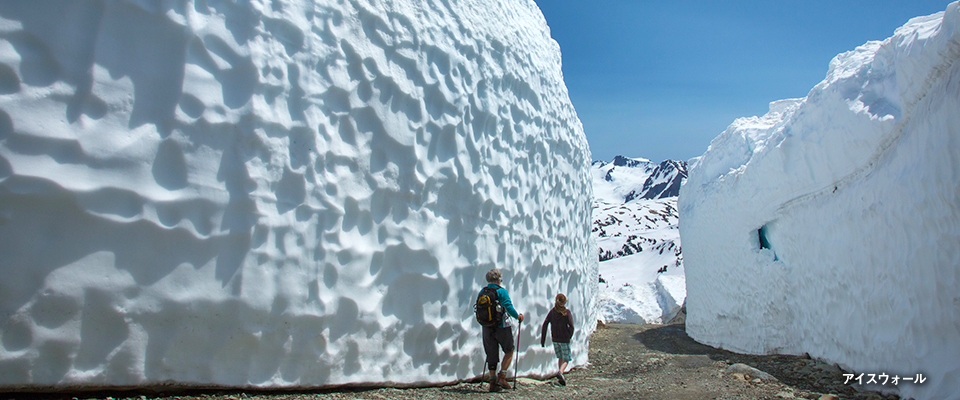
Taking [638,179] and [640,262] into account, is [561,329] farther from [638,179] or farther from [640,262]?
[638,179]

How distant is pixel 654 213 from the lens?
6638cm

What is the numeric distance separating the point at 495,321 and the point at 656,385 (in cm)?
225

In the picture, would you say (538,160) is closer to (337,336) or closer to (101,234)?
(337,336)

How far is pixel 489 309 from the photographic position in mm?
4387

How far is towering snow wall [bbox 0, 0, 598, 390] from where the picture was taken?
8.23 ft

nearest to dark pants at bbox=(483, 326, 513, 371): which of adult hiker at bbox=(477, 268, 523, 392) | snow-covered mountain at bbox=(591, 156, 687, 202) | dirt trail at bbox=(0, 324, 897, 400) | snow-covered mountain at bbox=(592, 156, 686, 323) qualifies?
adult hiker at bbox=(477, 268, 523, 392)

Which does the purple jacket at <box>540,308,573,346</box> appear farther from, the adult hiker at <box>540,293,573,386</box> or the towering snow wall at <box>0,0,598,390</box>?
the towering snow wall at <box>0,0,598,390</box>

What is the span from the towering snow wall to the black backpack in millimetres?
372

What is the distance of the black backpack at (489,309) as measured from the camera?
4387mm

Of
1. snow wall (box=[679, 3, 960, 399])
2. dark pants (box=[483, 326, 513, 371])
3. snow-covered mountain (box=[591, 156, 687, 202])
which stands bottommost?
dark pants (box=[483, 326, 513, 371])

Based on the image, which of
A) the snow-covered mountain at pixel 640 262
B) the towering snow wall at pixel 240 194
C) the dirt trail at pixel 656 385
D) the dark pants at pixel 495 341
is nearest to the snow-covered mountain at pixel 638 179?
the snow-covered mountain at pixel 640 262

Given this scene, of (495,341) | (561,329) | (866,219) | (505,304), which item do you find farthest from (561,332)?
(866,219)

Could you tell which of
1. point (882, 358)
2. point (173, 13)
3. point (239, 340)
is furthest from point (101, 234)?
point (882, 358)

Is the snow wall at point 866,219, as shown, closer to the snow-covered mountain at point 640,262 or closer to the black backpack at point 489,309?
the black backpack at point 489,309
